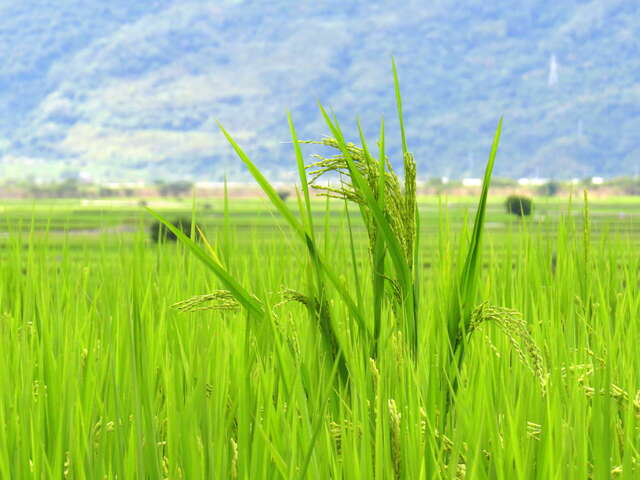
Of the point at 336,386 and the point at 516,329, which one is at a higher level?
the point at 516,329

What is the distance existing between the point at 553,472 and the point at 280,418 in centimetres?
53

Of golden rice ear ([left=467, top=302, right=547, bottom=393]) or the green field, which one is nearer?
the green field

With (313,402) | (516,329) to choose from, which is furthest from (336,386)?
(516,329)

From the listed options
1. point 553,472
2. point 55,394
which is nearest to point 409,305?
point 553,472

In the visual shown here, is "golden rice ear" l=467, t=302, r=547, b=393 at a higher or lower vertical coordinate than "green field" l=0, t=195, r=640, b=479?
higher

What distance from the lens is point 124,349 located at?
197 centimetres

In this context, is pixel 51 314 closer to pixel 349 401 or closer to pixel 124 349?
pixel 124 349

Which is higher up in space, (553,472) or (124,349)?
(124,349)

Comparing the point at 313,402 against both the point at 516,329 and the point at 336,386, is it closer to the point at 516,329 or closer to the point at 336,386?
the point at 336,386

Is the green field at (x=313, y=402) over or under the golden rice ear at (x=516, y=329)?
under

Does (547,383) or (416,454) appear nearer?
(416,454)

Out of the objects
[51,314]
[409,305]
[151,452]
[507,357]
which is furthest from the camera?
[51,314]

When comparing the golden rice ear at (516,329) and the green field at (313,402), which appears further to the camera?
the golden rice ear at (516,329)

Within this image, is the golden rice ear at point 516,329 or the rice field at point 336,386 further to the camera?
the golden rice ear at point 516,329
